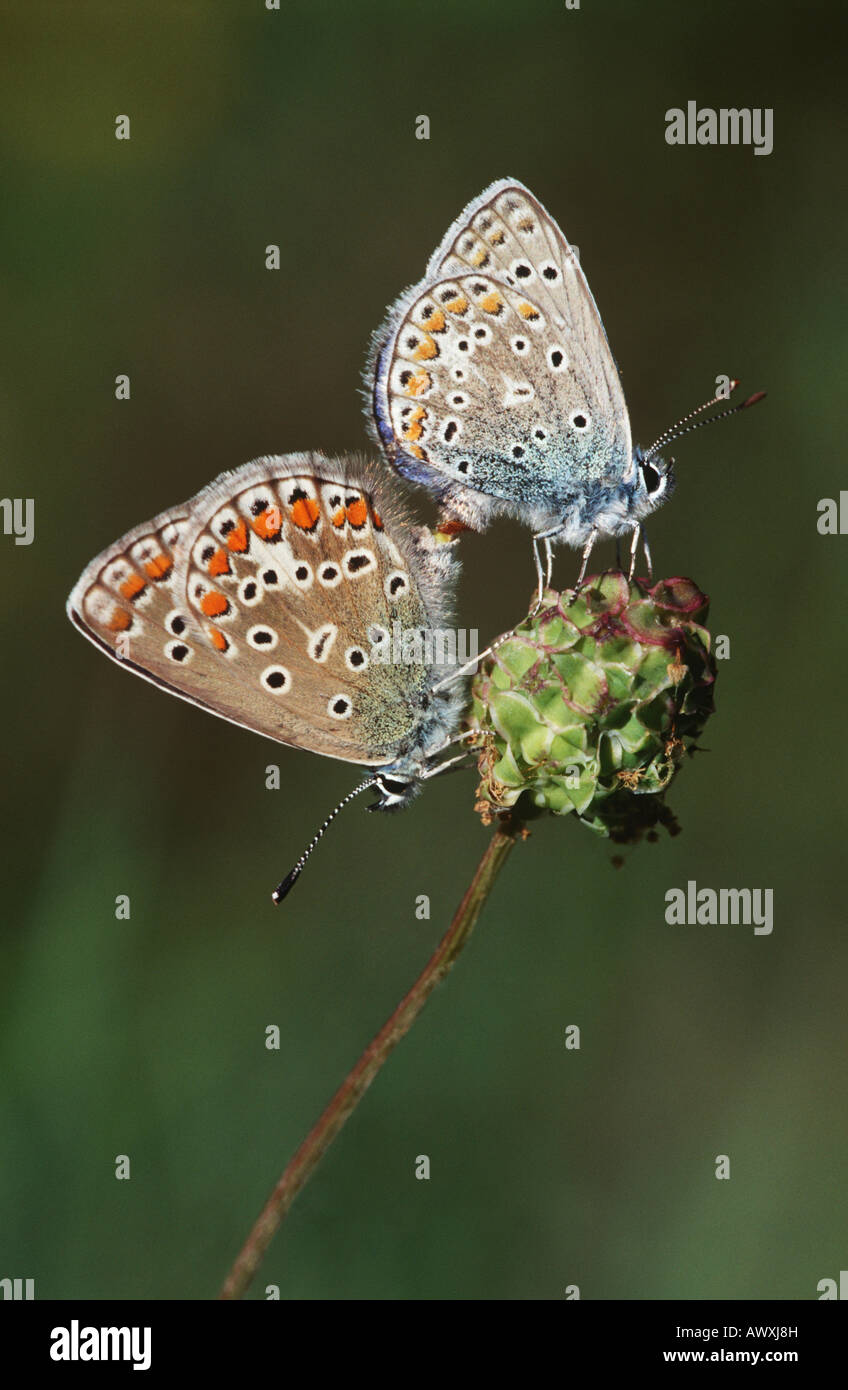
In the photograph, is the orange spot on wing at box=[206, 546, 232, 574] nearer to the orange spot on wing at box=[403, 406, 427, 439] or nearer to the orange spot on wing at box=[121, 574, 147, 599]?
the orange spot on wing at box=[121, 574, 147, 599]

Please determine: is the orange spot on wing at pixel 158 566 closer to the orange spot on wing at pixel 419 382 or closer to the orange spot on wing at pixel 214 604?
the orange spot on wing at pixel 214 604

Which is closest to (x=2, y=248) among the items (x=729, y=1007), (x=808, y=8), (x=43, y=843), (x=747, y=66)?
(x=43, y=843)

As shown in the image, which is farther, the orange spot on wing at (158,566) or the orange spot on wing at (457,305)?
the orange spot on wing at (457,305)

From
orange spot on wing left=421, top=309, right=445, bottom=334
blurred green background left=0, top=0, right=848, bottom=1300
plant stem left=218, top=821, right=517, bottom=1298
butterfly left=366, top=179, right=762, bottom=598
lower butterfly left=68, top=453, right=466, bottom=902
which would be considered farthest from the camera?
blurred green background left=0, top=0, right=848, bottom=1300

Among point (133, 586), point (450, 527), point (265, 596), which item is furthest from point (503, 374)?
point (133, 586)

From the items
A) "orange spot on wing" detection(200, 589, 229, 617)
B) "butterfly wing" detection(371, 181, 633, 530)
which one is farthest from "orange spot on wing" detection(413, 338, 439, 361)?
"orange spot on wing" detection(200, 589, 229, 617)

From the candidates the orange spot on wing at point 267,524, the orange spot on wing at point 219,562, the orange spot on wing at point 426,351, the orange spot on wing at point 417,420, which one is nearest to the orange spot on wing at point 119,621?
the orange spot on wing at point 219,562
